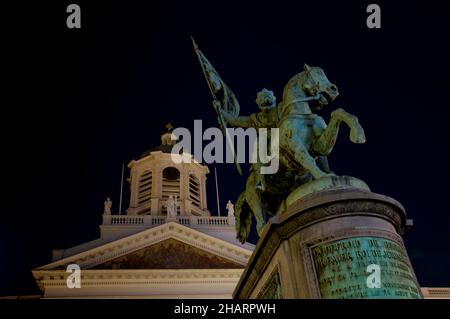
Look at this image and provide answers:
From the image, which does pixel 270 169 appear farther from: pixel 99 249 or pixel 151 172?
pixel 151 172

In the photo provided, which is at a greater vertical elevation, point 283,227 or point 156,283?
point 156,283

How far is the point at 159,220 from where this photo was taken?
32.2 meters

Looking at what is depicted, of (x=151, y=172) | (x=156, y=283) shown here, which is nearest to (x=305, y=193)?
(x=156, y=283)

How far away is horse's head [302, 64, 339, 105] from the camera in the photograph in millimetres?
5727

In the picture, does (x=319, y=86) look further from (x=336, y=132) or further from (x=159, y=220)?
(x=159, y=220)

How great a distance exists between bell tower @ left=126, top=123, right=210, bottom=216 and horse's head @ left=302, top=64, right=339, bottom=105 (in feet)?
95.4

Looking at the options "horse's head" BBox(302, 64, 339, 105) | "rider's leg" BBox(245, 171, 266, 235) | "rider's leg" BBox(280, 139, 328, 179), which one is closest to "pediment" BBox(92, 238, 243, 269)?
"rider's leg" BBox(245, 171, 266, 235)

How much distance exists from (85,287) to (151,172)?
12.5m

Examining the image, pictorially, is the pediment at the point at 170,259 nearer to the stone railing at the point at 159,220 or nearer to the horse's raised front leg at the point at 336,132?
the stone railing at the point at 159,220

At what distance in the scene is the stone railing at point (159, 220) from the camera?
32.0 metres

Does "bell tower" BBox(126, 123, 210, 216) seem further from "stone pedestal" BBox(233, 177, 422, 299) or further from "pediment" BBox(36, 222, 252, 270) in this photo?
"stone pedestal" BBox(233, 177, 422, 299)

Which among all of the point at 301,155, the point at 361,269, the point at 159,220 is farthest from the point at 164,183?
the point at 361,269
